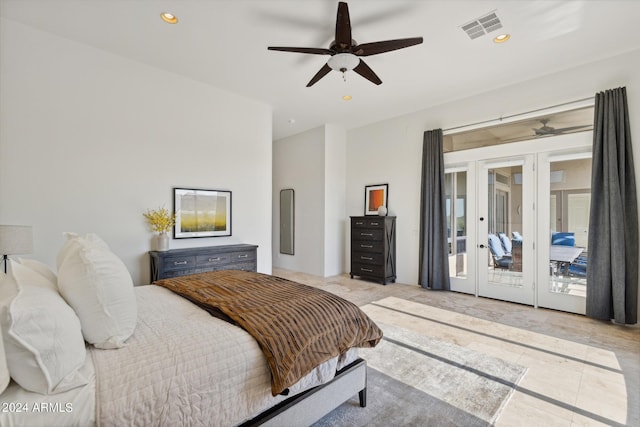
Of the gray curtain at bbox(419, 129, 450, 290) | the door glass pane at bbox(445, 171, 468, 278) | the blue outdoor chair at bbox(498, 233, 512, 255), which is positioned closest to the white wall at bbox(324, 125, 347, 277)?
the gray curtain at bbox(419, 129, 450, 290)

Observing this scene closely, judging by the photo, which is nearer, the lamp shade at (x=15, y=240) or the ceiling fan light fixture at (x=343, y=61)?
the lamp shade at (x=15, y=240)

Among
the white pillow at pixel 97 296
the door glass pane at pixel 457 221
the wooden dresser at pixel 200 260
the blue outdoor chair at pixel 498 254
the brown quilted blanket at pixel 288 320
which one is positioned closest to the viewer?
the white pillow at pixel 97 296

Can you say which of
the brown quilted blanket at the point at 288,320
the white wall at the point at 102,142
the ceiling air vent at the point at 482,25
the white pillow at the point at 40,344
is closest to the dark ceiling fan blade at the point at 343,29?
the ceiling air vent at the point at 482,25

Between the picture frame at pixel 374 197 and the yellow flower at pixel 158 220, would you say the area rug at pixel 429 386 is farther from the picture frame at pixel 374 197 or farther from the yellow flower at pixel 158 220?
the picture frame at pixel 374 197

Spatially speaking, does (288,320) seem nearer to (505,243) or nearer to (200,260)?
(200,260)

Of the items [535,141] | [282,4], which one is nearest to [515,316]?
[535,141]

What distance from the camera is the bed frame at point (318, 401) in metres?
1.46

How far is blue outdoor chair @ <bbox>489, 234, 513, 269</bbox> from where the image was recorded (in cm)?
443

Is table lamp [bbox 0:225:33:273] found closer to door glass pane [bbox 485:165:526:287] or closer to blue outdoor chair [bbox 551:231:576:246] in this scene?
door glass pane [bbox 485:165:526:287]

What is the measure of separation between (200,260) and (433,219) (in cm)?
370

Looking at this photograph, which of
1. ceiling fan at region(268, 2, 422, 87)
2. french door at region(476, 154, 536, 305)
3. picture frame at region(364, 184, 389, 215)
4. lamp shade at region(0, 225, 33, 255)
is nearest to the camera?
lamp shade at region(0, 225, 33, 255)

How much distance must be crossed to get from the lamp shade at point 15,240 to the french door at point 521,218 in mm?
5294

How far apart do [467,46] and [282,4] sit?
2.09m

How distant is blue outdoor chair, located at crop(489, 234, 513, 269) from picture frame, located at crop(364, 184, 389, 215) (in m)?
1.92
